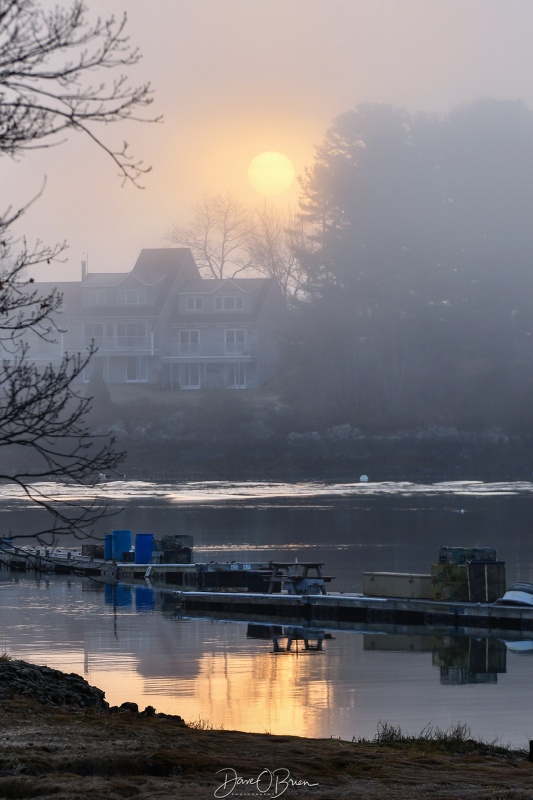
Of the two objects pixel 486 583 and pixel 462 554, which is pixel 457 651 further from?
pixel 462 554

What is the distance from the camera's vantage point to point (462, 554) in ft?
85.2

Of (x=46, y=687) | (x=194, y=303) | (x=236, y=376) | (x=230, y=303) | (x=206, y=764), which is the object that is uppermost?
(x=194, y=303)

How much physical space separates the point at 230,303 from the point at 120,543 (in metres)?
70.9

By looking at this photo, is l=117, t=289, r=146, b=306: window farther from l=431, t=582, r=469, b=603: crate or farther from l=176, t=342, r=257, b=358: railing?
l=431, t=582, r=469, b=603: crate

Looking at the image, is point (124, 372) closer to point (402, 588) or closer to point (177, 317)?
point (177, 317)

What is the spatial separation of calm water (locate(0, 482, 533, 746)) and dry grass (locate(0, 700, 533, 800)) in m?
3.55

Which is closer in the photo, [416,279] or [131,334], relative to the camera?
[416,279]

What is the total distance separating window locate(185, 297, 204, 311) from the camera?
352 ft

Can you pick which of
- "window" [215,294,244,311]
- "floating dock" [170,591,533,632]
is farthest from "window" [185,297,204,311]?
"floating dock" [170,591,533,632]

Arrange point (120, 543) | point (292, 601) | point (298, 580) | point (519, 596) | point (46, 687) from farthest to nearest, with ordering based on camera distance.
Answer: point (120, 543)
point (298, 580)
point (292, 601)
point (519, 596)
point (46, 687)

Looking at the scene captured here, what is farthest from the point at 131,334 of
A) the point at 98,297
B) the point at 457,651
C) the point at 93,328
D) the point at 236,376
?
the point at 457,651

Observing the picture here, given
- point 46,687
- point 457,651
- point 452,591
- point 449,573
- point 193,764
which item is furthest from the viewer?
point 452,591

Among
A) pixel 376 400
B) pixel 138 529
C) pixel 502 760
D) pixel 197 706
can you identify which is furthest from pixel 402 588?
pixel 376 400

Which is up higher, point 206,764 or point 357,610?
point 357,610
